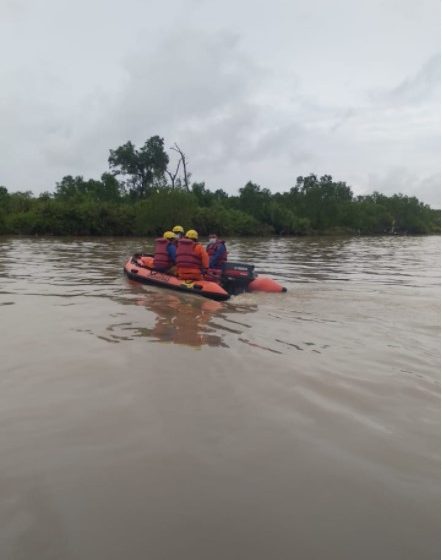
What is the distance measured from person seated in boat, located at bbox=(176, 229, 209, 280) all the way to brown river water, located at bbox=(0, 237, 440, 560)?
136 inches

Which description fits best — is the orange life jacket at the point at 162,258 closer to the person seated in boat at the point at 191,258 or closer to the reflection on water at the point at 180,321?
the person seated in boat at the point at 191,258

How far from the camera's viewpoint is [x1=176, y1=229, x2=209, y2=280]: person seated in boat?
10.3 metres

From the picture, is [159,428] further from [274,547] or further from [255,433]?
[274,547]

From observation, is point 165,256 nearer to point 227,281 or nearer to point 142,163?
point 227,281

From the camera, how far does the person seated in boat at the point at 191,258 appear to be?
10258 millimetres

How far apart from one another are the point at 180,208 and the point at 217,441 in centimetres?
4007

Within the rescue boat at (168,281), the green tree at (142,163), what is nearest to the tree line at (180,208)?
the green tree at (142,163)

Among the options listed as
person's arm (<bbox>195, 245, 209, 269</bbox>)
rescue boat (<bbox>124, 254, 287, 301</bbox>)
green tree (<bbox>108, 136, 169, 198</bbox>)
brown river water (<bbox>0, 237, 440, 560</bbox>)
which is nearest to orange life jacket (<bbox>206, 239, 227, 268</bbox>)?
rescue boat (<bbox>124, 254, 287, 301</bbox>)

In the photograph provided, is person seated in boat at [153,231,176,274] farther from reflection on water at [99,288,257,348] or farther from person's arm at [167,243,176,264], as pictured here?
reflection on water at [99,288,257,348]

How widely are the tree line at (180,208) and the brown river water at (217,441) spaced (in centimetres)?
3633

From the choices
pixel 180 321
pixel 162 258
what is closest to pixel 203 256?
pixel 162 258

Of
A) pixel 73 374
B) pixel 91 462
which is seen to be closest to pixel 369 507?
pixel 91 462

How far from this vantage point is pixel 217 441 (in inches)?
127

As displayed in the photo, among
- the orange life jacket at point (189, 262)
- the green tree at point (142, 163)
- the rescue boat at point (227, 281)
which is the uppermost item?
the green tree at point (142, 163)
